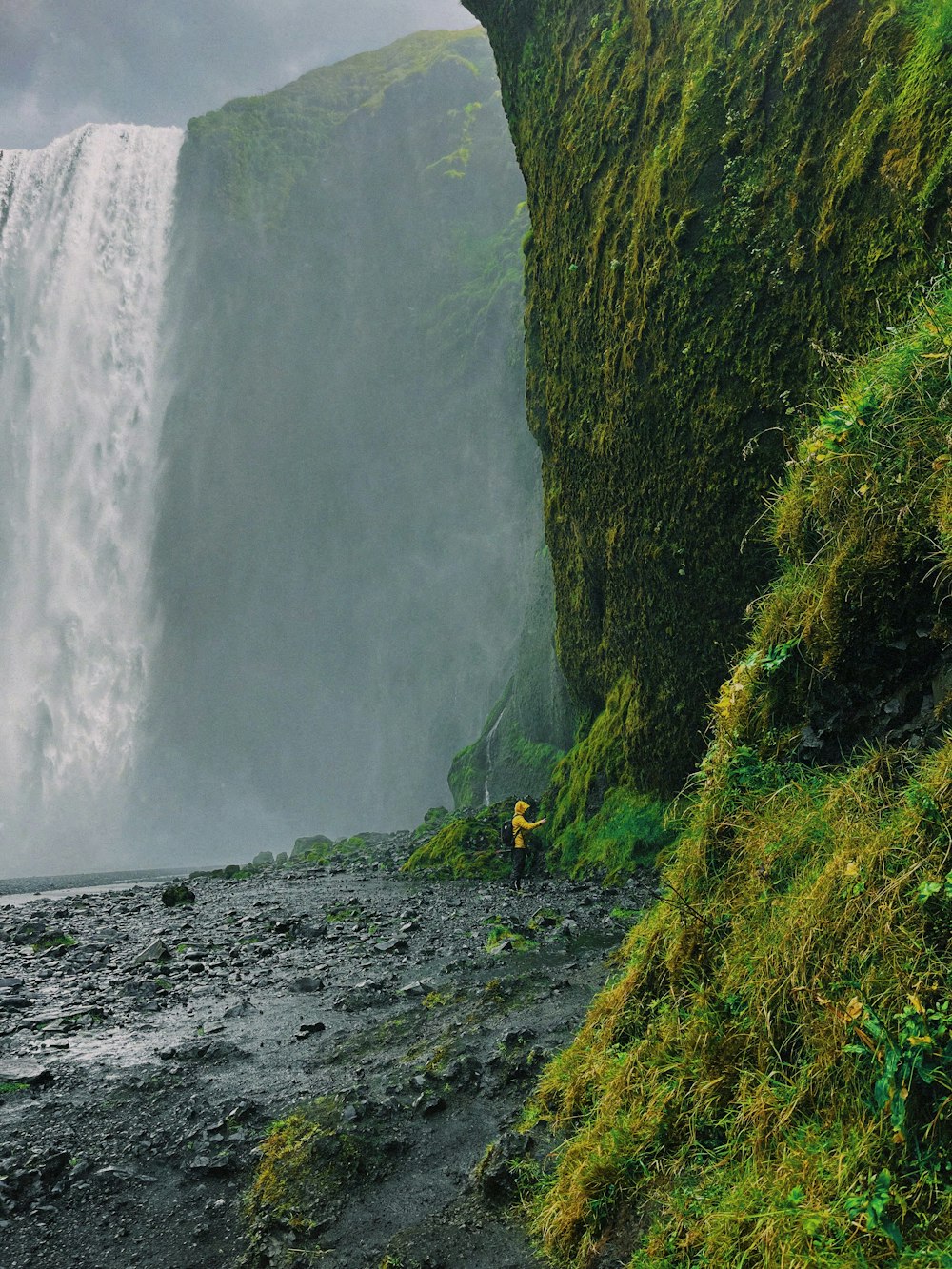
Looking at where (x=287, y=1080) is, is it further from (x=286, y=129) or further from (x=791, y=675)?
(x=286, y=129)

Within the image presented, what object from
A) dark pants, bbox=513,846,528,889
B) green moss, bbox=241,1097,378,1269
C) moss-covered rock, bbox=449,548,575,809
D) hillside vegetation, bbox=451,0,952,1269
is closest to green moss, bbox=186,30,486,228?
moss-covered rock, bbox=449,548,575,809

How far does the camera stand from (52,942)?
1226 cm

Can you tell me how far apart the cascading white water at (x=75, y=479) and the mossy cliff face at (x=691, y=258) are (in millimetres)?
44528

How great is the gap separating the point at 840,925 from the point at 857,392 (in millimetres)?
2965

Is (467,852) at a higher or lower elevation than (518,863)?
lower

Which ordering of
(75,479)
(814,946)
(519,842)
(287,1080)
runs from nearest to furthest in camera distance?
(814,946)
(287,1080)
(519,842)
(75,479)

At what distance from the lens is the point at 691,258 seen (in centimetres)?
966

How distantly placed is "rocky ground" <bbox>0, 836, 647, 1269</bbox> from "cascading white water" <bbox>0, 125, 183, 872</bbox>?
4344cm

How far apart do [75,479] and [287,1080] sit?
179ft

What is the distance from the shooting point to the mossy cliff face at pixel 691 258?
7.43m

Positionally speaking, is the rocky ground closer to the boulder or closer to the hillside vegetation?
the hillside vegetation

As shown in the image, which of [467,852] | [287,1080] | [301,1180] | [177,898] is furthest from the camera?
[467,852]

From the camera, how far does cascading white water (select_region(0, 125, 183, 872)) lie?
165 feet

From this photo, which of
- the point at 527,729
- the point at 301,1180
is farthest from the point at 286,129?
the point at 301,1180
